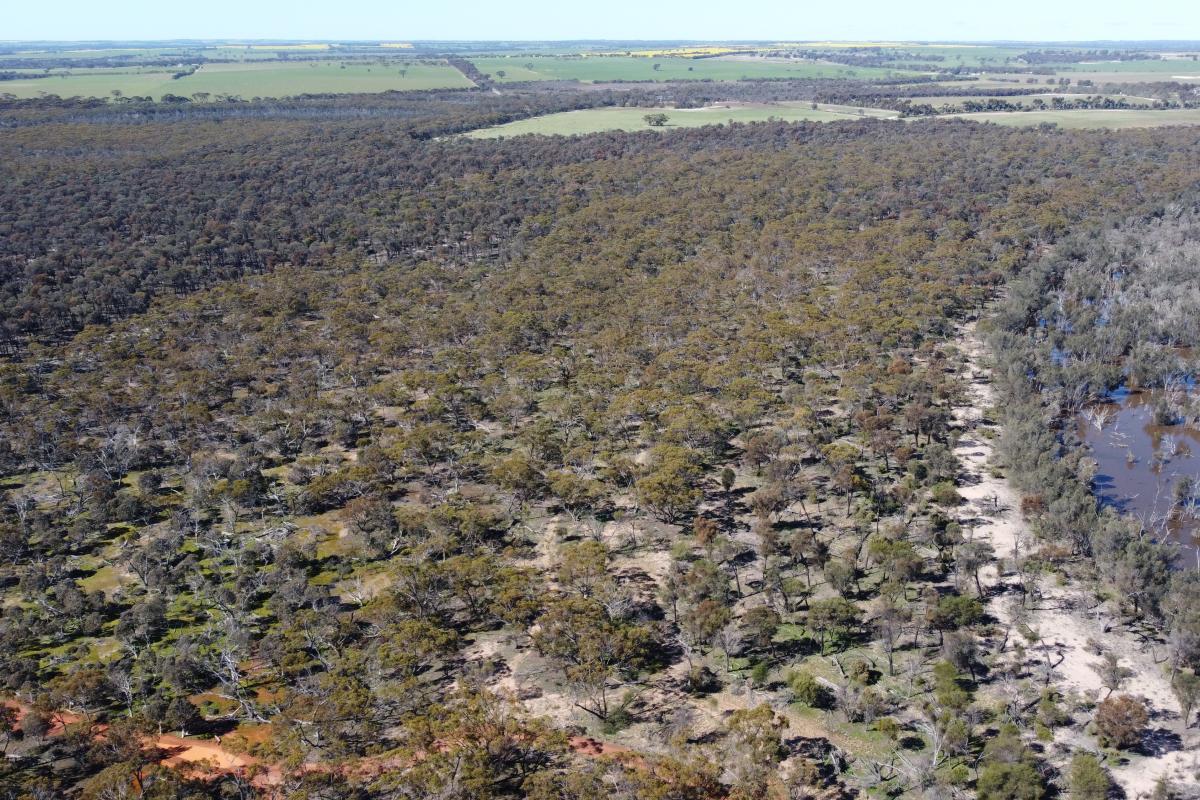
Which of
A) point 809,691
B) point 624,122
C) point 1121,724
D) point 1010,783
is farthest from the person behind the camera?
point 624,122

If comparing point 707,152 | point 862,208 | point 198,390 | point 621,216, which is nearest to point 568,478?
point 198,390

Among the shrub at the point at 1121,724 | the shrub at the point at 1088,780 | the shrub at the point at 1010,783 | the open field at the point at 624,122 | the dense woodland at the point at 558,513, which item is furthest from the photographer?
the open field at the point at 624,122

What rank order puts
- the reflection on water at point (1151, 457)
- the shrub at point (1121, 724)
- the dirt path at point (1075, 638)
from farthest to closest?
1. the reflection on water at point (1151, 457)
2. the shrub at point (1121, 724)
3. the dirt path at point (1075, 638)

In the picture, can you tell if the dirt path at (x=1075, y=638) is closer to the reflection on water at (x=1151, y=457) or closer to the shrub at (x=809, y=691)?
the reflection on water at (x=1151, y=457)

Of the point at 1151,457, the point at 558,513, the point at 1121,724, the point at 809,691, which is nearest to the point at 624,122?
the point at 1151,457

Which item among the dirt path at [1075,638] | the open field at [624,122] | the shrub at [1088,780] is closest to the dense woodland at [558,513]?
the shrub at [1088,780]

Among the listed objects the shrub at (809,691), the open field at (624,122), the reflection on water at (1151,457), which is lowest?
the shrub at (809,691)

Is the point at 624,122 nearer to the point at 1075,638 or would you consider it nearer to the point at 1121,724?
the point at 1075,638
